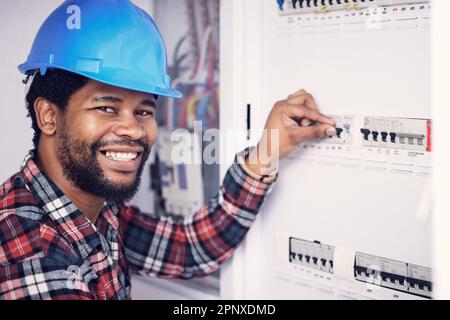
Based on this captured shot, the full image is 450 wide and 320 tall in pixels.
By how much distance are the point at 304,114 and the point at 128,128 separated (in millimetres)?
387

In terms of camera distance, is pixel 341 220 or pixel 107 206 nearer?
pixel 341 220

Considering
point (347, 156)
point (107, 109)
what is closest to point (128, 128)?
point (107, 109)

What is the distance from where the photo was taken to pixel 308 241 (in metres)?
1.33

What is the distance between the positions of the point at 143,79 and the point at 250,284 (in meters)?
0.60

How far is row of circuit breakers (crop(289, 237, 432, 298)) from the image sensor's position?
3.74 ft

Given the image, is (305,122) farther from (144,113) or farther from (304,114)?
(144,113)

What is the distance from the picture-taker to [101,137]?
1.23 meters

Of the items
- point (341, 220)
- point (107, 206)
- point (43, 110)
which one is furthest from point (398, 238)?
point (43, 110)

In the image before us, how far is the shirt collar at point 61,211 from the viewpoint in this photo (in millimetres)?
1176

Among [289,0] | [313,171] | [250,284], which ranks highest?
[289,0]

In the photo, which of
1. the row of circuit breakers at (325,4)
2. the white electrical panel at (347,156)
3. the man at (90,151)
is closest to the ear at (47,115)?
the man at (90,151)

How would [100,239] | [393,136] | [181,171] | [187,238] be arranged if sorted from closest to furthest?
[393,136], [100,239], [187,238], [181,171]
